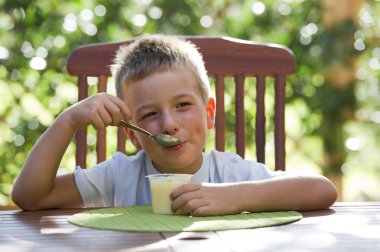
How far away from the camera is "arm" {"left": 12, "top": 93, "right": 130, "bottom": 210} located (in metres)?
1.70

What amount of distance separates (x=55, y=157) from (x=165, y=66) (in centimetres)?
32

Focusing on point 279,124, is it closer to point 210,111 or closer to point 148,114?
point 210,111

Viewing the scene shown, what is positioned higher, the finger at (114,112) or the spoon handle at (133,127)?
the finger at (114,112)

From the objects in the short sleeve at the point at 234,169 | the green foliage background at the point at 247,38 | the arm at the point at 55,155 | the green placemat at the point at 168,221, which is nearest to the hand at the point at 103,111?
the arm at the point at 55,155

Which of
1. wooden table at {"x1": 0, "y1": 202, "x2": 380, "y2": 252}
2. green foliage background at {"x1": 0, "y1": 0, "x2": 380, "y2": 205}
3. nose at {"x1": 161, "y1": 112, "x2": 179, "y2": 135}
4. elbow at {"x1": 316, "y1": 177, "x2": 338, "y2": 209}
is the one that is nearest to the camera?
wooden table at {"x1": 0, "y1": 202, "x2": 380, "y2": 252}

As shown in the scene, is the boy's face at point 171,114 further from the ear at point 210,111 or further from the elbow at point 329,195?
the elbow at point 329,195

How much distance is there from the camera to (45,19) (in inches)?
153

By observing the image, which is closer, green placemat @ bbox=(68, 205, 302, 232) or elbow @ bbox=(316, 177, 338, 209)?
green placemat @ bbox=(68, 205, 302, 232)

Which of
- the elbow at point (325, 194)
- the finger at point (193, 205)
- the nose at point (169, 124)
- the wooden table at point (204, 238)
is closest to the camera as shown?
the wooden table at point (204, 238)

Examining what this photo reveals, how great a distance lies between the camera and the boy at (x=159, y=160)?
156 cm

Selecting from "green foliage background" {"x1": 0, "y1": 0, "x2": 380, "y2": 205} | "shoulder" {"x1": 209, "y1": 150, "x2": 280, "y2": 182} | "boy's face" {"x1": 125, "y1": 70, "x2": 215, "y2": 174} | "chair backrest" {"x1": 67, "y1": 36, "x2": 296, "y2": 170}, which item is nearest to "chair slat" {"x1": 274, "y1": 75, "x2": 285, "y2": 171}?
"chair backrest" {"x1": 67, "y1": 36, "x2": 296, "y2": 170}

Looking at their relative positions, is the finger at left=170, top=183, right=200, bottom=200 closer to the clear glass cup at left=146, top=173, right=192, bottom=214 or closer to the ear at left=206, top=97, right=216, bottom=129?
the clear glass cup at left=146, top=173, right=192, bottom=214

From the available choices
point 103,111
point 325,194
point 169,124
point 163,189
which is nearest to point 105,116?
point 103,111

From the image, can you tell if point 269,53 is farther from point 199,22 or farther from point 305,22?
point 305,22
